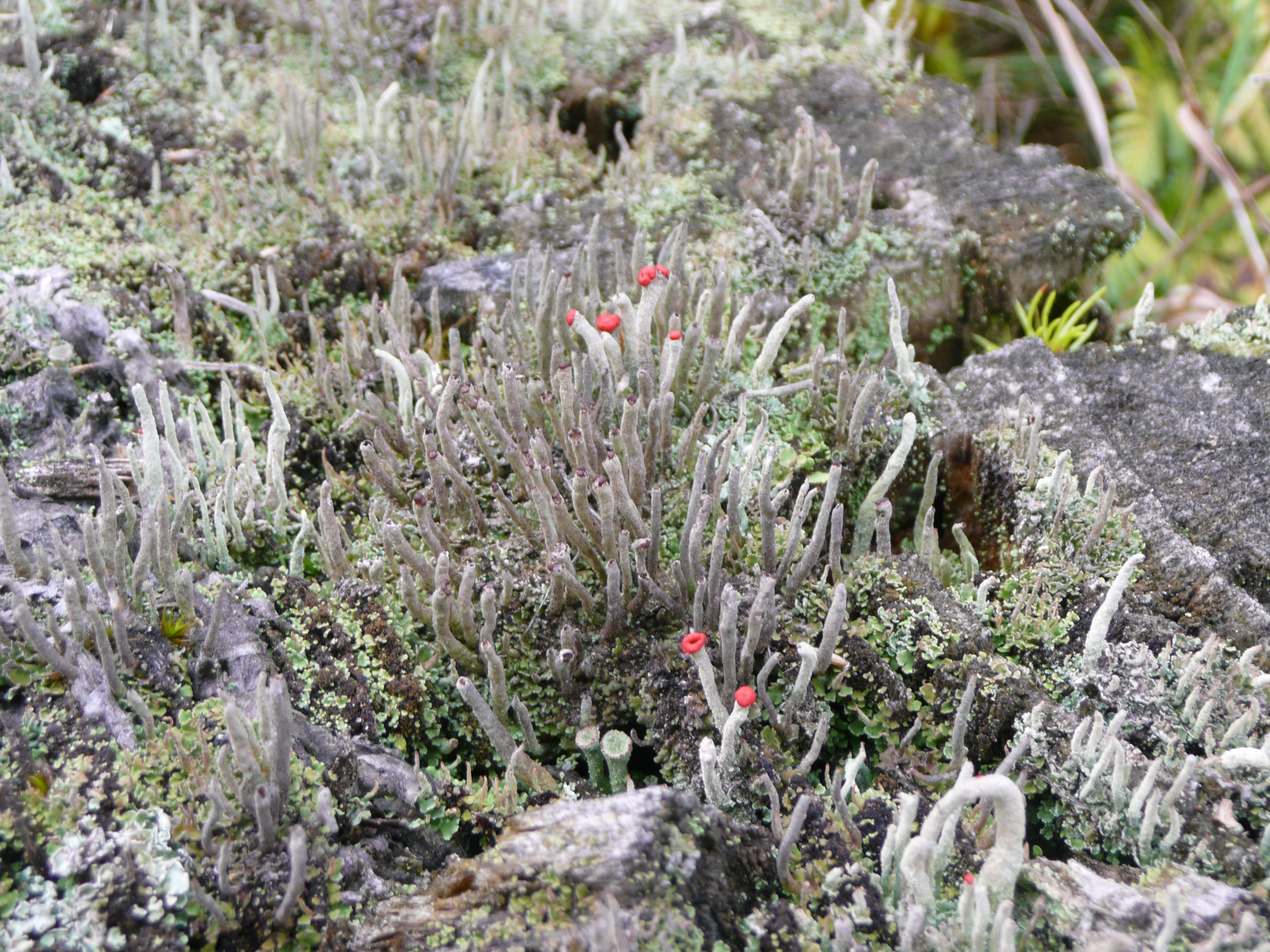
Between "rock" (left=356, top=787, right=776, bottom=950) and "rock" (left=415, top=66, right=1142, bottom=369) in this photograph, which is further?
"rock" (left=415, top=66, right=1142, bottom=369)

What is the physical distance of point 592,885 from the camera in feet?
5.98

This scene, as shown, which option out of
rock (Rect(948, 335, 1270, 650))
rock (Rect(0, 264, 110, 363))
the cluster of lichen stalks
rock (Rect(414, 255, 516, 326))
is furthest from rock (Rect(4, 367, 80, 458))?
rock (Rect(948, 335, 1270, 650))

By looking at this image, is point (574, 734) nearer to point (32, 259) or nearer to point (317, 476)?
point (317, 476)

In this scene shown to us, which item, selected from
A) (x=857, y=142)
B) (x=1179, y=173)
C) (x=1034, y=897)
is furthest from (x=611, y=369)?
(x=1179, y=173)

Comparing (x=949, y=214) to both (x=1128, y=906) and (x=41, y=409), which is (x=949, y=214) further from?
(x=41, y=409)

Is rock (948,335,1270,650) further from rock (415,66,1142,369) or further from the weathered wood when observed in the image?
the weathered wood

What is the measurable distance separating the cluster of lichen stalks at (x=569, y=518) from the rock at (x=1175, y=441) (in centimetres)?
26

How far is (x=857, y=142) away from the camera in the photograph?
4414 mm

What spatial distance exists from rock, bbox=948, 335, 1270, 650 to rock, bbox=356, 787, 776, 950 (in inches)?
64.3

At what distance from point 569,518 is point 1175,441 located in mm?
2095

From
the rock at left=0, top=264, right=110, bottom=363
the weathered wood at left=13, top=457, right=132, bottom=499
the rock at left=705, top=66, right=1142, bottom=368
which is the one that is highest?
the rock at left=705, top=66, right=1142, bottom=368

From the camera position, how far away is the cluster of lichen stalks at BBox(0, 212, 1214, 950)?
78.7 inches

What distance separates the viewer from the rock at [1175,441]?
8.80 ft

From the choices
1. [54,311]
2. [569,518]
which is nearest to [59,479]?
[54,311]
